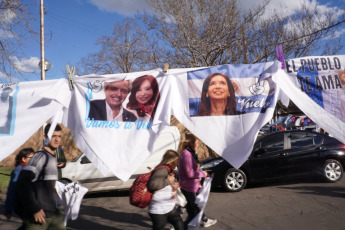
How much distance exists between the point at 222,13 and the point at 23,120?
14.3 metres

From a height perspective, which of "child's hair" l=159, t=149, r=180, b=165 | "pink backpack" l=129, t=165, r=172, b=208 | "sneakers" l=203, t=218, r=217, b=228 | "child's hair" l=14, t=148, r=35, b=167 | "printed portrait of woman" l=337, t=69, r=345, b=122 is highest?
"printed portrait of woman" l=337, t=69, r=345, b=122

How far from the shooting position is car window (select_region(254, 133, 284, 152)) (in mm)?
9242

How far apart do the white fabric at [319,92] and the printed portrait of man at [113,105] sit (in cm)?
165

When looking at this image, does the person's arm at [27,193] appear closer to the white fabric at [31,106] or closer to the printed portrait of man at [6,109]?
the white fabric at [31,106]

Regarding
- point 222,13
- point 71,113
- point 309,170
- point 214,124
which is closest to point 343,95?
point 214,124

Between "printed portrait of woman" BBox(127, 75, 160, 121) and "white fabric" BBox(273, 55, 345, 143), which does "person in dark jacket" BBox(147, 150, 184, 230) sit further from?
"white fabric" BBox(273, 55, 345, 143)

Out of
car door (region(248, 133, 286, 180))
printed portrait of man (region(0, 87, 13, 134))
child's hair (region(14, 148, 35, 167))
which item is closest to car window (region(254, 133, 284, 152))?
car door (region(248, 133, 286, 180))

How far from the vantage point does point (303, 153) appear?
911cm

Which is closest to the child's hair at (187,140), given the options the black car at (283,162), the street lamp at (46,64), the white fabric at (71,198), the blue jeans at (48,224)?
the white fabric at (71,198)

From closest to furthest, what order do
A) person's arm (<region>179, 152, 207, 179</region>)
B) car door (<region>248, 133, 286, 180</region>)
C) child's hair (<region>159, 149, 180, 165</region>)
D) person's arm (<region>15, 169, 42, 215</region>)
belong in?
person's arm (<region>15, 169, 42, 215</region>) → child's hair (<region>159, 149, 180, 165</region>) → person's arm (<region>179, 152, 207, 179</region>) → car door (<region>248, 133, 286, 180</region>)

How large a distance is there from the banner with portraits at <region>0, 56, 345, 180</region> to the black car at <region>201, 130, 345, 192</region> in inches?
222

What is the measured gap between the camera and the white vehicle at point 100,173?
8945 mm

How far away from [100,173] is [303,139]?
5953mm

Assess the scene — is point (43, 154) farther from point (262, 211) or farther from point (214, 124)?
point (262, 211)
